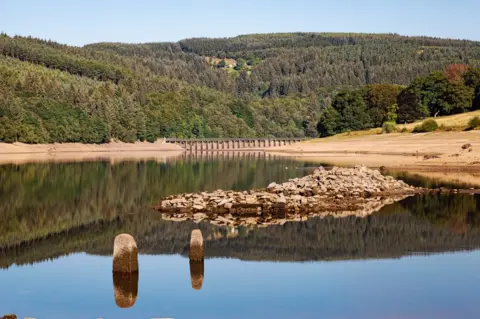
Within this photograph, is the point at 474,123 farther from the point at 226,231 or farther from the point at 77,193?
the point at 226,231

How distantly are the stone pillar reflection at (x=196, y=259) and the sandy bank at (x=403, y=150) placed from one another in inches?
2356

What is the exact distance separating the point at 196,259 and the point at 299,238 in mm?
8647

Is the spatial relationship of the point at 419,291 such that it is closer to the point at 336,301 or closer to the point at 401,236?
the point at 336,301

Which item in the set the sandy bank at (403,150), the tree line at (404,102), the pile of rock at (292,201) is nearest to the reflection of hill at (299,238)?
the pile of rock at (292,201)

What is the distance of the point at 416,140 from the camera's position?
129250mm

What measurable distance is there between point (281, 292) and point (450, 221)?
19.7 metres

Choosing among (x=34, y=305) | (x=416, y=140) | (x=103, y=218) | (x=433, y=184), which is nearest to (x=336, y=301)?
(x=34, y=305)

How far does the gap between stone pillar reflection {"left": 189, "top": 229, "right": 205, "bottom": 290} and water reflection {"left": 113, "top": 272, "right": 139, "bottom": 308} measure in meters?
2.22

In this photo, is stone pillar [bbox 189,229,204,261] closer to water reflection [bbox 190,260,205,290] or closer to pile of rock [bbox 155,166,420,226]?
water reflection [bbox 190,260,205,290]

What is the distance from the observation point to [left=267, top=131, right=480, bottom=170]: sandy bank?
93.8 m

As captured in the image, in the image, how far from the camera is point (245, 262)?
112ft

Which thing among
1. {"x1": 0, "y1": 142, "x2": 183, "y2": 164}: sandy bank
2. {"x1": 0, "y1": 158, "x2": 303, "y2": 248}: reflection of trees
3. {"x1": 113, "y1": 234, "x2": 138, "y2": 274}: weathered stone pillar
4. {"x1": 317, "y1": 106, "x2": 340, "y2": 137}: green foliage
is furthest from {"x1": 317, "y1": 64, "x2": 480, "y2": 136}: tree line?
{"x1": 113, "y1": 234, "x2": 138, "y2": 274}: weathered stone pillar

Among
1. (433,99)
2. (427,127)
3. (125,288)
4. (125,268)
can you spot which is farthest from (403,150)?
(125,288)

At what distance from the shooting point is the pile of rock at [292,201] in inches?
1873
